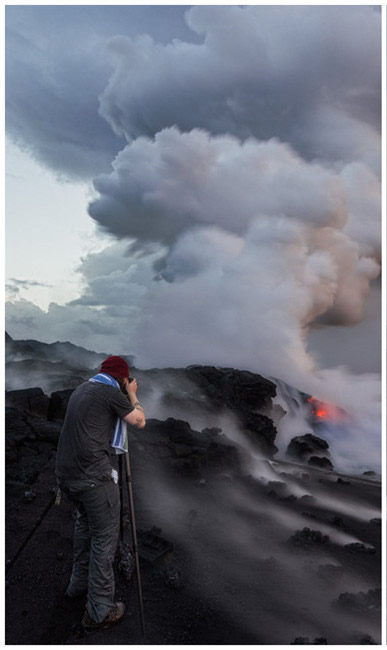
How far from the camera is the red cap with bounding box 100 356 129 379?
4793 millimetres

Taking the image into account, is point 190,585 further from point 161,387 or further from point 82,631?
point 161,387

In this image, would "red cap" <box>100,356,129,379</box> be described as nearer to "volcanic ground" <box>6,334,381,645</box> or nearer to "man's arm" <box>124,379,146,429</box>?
"man's arm" <box>124,379,146,429</box>

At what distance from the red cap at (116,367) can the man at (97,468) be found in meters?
0.08

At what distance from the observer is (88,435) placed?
444 cm

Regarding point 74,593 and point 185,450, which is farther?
point 185,450

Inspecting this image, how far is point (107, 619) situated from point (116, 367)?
115 inches

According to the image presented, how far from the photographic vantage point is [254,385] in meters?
19.3

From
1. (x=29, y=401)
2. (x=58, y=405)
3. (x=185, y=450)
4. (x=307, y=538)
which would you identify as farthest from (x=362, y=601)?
(x=29, y=401)

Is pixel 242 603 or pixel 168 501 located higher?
pixel 168 501

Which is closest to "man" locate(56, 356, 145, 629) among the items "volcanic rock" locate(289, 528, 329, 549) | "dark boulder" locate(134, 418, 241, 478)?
"volcanic rock" locate(289, 528, 329, 549)

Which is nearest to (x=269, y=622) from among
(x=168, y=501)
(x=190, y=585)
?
(x=190, y=585)

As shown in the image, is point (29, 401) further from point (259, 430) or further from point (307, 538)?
point (259, 430)

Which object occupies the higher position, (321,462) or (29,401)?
(29,401)

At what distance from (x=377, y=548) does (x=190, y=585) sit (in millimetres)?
4485
